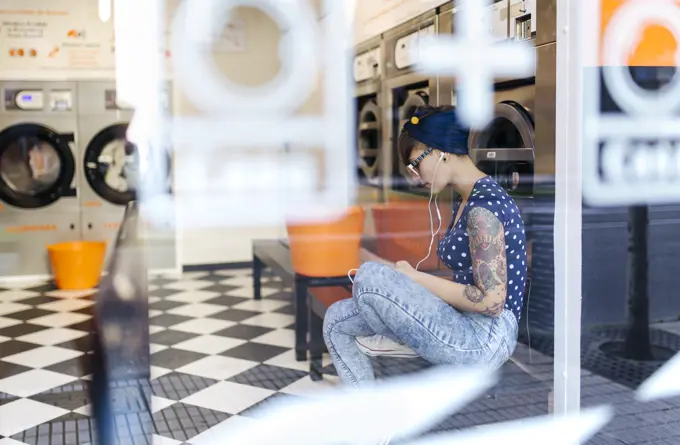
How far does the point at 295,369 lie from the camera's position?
3395 mm

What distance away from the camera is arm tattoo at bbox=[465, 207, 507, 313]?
6.38 ft

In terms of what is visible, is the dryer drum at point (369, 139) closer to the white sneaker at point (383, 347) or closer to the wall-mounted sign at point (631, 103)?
the wall-mounted sign at point (631, 103)

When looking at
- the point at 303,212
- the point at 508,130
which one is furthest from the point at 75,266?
the point at 508,130

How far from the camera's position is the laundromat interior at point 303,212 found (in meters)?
2.38

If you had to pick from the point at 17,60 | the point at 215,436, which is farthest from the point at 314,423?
the point at 17,60

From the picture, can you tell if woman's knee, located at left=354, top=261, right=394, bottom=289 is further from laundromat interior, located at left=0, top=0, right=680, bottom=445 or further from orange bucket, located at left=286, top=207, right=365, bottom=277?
orange bucket, located at left=286, top=207, right=365, bottom=277

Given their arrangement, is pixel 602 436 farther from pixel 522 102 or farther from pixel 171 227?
pixel 171 227

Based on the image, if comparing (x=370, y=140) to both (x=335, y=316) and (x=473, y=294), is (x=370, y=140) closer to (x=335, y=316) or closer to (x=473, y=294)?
(x=335, y=316)

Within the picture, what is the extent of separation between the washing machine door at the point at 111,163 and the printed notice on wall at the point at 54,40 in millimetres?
497

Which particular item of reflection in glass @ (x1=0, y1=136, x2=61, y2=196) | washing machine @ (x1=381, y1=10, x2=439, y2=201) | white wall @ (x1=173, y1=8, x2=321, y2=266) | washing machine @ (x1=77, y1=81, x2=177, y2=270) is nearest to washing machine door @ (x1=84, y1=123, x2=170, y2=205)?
washing machine @ (x1=77, y1=81, x2=177, y2=270)

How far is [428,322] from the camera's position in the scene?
6.63ft

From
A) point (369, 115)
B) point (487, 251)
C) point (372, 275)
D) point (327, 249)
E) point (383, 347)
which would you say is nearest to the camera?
point (487, 251)

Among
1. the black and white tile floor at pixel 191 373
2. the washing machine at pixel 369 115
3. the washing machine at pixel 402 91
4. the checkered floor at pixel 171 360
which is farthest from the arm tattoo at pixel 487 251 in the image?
the washing machine at pixel 369 115

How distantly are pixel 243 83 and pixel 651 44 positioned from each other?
4442mm
